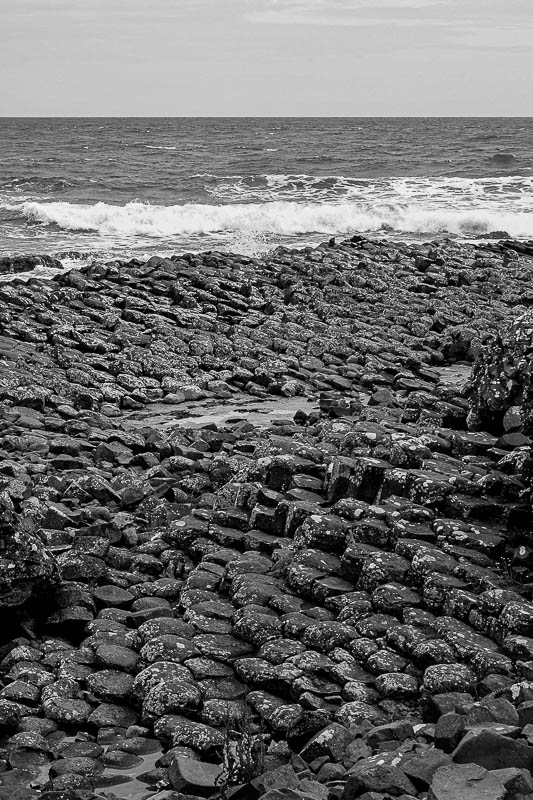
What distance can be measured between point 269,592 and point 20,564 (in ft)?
6.63

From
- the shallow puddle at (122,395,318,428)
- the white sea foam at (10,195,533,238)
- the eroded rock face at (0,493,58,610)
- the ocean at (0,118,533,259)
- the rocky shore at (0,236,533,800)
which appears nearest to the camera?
the rocky shore at (0,236,533,800)

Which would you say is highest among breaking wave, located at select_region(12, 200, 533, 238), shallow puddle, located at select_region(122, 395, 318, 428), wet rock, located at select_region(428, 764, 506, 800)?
breaking wave, located at select_region(12, 200, 533, 238)

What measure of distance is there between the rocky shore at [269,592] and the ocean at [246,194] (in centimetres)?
1608

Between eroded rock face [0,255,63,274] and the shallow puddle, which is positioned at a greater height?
eroded rock face [0,255,63,274]

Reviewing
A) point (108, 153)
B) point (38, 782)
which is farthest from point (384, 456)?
point (108, 153)

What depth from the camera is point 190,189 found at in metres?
44.2

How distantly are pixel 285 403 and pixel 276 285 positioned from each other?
7.48 m

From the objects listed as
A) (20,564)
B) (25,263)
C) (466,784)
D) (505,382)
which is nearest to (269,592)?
(20,564)

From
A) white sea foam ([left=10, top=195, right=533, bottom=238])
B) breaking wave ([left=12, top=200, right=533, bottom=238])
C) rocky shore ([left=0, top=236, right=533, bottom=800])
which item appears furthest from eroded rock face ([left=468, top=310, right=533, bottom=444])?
breaking wave ([left=12, top=200, right=533, bottom=238])

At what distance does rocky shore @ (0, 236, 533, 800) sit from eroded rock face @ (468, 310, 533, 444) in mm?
27

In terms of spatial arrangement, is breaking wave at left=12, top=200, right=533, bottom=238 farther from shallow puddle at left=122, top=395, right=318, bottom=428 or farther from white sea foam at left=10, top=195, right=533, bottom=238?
shallow puddle at left=122, top=395, right=318, bottom=428

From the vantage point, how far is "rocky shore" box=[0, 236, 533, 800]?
18.6 ft

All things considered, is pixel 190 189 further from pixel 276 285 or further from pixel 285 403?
pixel 285 403

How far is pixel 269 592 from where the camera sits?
25.6 feet
